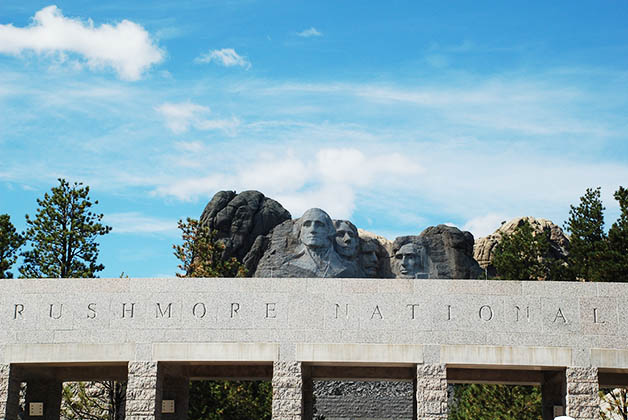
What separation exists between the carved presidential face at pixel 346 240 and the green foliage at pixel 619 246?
1088cm

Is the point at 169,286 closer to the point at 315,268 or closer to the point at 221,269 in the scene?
the point at 315,268

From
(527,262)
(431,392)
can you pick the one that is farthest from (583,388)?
(527,262)

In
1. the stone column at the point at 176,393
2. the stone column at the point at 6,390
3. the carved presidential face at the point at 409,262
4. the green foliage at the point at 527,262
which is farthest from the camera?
the green foliage at the point at 527,262

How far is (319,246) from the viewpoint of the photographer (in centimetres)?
3145

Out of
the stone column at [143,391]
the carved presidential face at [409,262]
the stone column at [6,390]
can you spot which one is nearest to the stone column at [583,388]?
the stone column at [143,391]

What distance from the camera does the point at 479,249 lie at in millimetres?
67625

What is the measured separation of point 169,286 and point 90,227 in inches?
793

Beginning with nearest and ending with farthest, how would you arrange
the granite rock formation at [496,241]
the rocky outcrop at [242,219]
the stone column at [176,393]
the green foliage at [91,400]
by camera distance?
1. the stone column at [176,393]
2. the green foliage at [91,400]
3. the rocky outcrop at [242,219]
4. the granite rock formation at [496,241]

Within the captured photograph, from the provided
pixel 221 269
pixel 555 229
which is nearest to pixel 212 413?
pixel 221 269

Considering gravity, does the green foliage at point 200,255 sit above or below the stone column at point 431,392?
above

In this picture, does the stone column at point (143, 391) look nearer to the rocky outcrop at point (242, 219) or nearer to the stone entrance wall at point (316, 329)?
the stone entrance wall at point (316, 329)

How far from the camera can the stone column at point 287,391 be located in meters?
18.9

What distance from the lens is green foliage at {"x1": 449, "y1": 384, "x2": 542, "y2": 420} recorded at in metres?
31.7

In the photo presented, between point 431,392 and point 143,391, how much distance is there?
20.1ft
